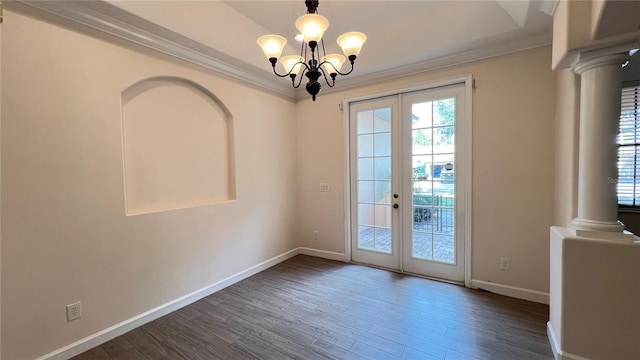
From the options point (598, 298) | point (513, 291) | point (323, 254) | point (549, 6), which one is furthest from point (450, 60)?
point (323, 254)

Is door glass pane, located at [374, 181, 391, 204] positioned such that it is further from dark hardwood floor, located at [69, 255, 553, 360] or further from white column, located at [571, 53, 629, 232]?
white column, located at [571, 53, 629, 232]

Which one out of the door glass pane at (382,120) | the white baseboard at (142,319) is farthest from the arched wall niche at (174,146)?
the door glass pane at (382,120)

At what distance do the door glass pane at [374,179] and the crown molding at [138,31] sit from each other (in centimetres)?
164

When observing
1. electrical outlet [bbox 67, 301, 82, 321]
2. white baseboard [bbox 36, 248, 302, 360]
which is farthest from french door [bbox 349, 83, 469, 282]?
electrical outlet [bbox 67, 301, 82, 321]

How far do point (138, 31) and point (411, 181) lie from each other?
3312 mm

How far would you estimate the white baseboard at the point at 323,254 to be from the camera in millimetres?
3998

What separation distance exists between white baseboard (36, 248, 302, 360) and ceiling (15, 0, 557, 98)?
251cm

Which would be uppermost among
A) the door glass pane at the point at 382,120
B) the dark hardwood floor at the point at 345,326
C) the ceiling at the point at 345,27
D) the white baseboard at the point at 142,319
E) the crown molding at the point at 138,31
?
the ceiling at the point at 345,27

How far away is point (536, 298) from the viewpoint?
8.79 ft

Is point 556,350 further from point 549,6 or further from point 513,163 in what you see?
point 549,6

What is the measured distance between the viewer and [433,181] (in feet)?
10.7

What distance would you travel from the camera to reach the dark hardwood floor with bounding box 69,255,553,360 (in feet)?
6.61

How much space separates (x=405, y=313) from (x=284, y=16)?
3359mm

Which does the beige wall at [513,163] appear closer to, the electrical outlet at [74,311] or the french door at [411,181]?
the french door at [411,181]
